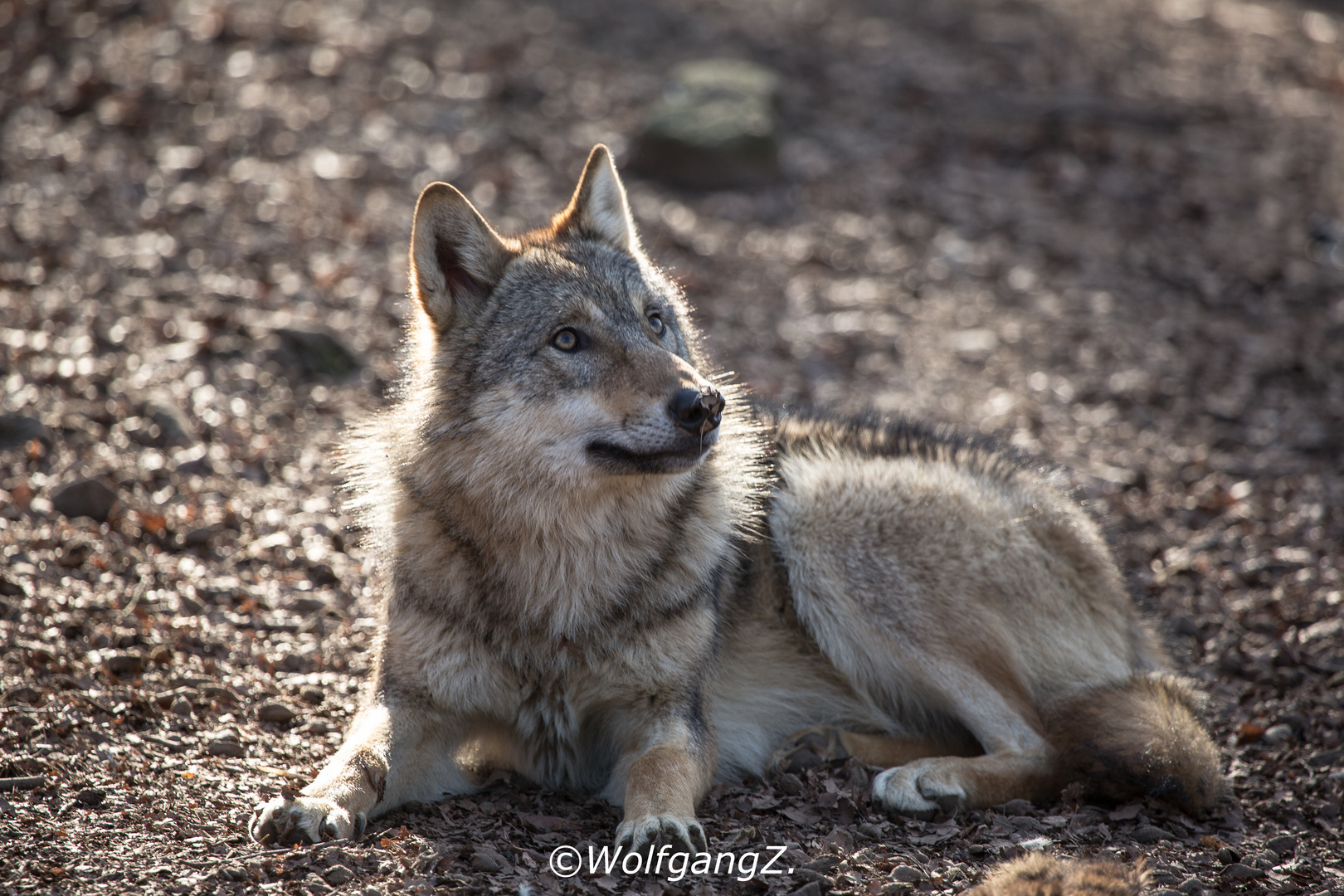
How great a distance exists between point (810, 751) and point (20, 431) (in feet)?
14.7

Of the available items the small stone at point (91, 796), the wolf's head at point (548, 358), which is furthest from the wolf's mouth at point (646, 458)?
the small stone at point (91, 796)

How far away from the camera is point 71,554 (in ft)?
16.6

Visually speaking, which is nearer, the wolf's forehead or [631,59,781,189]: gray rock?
the wolf's forehead

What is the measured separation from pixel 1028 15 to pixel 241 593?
13.6 m

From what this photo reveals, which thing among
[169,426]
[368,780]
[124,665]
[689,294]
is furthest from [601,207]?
[689,294]

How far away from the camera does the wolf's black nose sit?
12.3 ft

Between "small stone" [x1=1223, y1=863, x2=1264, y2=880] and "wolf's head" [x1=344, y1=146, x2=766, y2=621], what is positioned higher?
"wolf's head" [x1=344, y1=146, x2=766, y2=621]

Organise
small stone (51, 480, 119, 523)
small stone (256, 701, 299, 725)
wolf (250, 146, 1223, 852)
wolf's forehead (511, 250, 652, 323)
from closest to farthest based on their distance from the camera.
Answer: wolf (250, 146, 1223, 852), wolf's forehead (511, 250, 652, 323), small stone (256, 701, 299, 725), small stone (51, 480, 119, 523)

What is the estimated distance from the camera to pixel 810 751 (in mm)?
4531

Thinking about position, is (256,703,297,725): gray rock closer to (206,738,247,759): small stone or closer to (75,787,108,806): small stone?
(206,738,247,759): small stone

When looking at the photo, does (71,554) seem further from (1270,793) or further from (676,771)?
(1270,793)

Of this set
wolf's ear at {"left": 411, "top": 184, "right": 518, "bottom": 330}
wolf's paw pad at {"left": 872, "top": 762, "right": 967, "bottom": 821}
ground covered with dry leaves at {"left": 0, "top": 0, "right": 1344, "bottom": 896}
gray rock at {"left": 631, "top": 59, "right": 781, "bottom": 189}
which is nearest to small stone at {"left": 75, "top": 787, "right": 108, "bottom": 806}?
ground covered with dry leaves at {"left": 0, "top": 0, "right": 1344, "bottom": 896}

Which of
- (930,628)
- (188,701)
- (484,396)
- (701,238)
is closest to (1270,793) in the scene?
(930,628)

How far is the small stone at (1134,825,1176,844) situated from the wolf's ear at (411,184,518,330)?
127 inches
